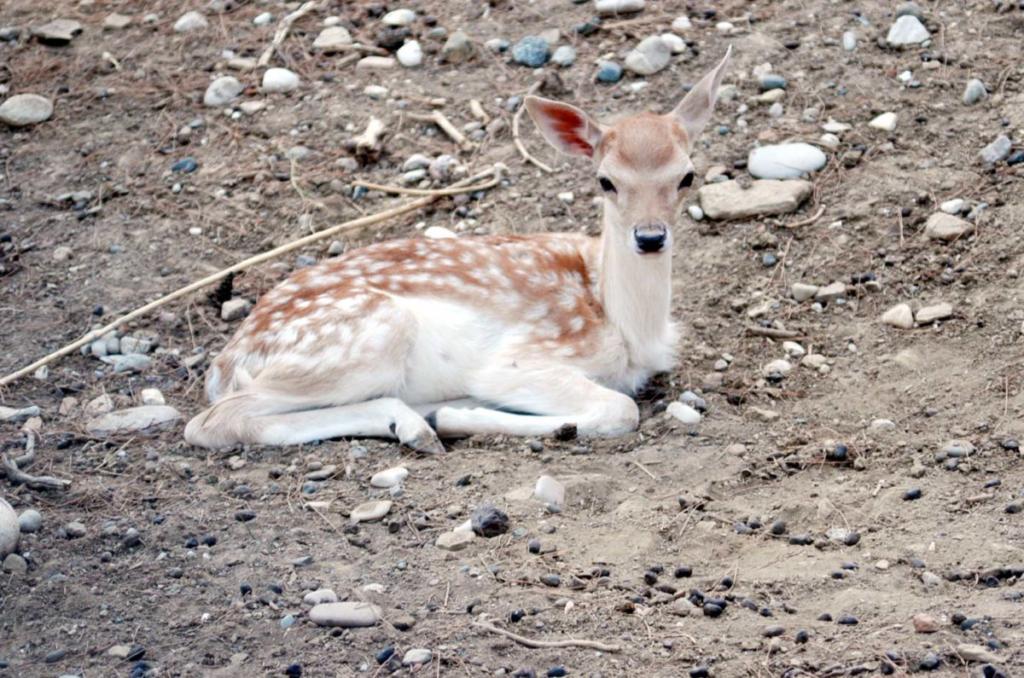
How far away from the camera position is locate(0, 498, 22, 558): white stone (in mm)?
4945

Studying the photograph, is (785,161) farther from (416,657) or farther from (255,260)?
(416,657)

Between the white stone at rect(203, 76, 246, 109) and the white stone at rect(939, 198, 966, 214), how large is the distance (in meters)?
4.00

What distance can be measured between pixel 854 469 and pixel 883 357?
0.99 metres

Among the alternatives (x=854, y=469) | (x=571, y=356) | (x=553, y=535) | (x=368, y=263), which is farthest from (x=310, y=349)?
(x=854, y=469)

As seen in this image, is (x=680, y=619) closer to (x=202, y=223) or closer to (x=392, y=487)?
(x=392, y=487)

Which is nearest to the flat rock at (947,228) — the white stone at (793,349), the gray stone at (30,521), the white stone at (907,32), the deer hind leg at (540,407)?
the white stone at (793,349)

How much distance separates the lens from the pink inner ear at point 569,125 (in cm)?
647

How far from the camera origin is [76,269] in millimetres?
7719

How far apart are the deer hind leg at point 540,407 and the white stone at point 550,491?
0.69 meters

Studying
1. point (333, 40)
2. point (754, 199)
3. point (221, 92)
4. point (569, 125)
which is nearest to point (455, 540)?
point (569, 125)

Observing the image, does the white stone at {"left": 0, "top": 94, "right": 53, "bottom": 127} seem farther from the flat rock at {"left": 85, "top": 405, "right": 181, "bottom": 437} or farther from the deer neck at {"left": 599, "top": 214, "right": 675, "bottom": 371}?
the deer neck at {"left": 599, "top": 214, "right": 675, "bottom": 371}

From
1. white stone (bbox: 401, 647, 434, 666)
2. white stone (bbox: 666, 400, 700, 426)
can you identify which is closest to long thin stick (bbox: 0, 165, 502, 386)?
white stone (bbox: 666, 400, 700, 426)

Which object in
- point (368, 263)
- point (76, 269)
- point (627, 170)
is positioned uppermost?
point (627, 170)

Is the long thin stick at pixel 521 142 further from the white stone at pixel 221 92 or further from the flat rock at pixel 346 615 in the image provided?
the flat rock at pixel 346 615
